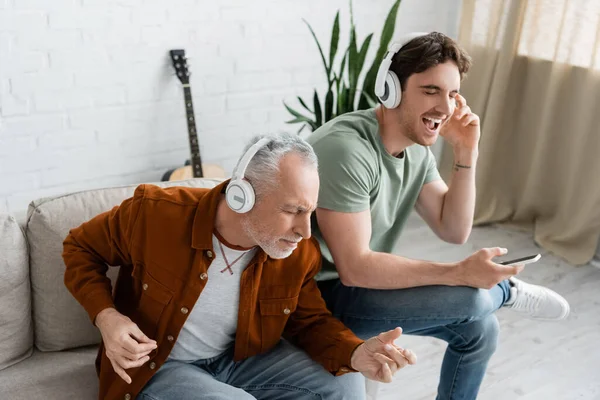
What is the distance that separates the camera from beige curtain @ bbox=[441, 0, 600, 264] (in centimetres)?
323

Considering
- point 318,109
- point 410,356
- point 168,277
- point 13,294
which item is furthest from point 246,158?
point 318,109

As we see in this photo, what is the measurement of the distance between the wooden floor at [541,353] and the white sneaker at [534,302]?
46 centimetres

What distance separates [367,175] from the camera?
1.77 m

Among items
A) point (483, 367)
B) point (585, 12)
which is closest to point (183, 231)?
point (483, 367)

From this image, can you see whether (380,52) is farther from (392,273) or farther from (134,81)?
(392,273)

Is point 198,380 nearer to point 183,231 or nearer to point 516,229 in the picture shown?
point 183,231

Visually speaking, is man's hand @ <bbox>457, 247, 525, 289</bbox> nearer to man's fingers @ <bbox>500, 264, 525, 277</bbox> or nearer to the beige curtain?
man's fingers @ <bbox>500, 264, 525, 277</bbox>

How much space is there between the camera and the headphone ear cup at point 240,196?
4.79 ft

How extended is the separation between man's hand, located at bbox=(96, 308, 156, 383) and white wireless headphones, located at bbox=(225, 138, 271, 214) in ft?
1.04

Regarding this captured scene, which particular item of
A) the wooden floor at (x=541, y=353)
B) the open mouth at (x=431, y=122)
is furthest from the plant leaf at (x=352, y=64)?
the open mouth at (x=431, y=122)

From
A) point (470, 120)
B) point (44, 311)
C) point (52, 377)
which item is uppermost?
point (470, 120)

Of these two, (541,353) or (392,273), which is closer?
(392,273)

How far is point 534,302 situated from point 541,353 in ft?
2.38

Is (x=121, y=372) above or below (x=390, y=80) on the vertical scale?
below
